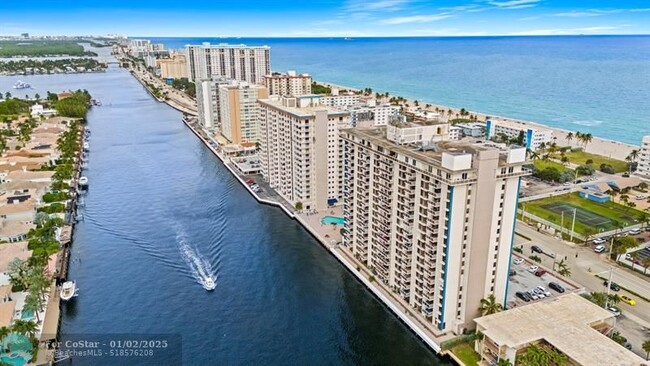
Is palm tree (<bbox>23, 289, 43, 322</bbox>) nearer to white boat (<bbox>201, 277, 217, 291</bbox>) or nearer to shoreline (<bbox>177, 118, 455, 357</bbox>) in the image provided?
white boat (<bbox>201, 277, 217, 291</bbox>)

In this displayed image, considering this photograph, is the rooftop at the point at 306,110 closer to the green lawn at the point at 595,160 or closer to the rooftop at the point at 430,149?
the rooftop at the point at 430,149

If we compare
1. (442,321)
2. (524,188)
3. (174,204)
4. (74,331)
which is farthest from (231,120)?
(442,321)

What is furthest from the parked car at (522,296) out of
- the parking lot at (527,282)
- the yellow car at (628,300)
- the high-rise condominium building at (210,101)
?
the high-rise condominium building at (210,101)

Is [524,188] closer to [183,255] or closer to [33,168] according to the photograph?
[183,255]

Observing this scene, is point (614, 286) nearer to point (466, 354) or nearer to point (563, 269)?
point (563, 269)

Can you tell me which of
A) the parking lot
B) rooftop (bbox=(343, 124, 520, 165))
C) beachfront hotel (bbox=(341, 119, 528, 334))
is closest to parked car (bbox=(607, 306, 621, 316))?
the parking lot

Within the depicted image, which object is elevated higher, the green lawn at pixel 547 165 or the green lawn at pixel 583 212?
the green lawn at pixel 547 165
